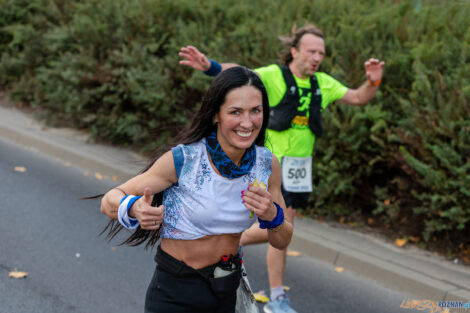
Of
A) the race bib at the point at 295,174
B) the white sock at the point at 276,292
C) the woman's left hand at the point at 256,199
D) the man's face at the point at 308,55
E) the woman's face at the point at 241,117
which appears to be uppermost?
the man's face at the point at 308,55

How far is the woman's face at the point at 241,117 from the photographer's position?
104 inches

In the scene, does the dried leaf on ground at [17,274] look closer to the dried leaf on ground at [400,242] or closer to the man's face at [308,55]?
the man's face at [308,55]

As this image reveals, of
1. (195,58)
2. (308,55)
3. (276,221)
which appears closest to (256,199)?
(276,221)

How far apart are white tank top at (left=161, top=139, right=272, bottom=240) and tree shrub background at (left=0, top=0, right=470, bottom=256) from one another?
3.93ft

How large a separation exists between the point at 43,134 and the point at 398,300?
661 centimetres

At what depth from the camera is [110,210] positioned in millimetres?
2541

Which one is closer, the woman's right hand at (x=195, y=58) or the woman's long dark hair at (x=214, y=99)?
the woman's long dark hair at (x=214, y=99)

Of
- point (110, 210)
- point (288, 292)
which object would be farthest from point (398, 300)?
point (110, 210)

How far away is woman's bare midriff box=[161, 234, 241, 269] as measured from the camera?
106 inches

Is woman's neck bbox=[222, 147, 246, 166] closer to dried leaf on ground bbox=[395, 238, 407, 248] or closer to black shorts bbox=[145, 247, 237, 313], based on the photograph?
black shorts bbox=[145, 247, 237, 313]

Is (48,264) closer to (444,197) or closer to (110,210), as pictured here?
(110,210)

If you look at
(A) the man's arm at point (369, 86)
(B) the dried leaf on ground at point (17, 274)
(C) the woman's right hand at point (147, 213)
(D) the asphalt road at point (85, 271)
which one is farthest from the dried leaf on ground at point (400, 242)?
(C) the woman's right hand at point (147, 213)

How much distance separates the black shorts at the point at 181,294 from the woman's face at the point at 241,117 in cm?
60

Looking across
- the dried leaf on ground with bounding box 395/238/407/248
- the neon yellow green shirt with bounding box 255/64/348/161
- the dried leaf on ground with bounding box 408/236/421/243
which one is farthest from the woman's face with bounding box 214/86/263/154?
the dried leaf on ground with bounding box 408/236/421/243
